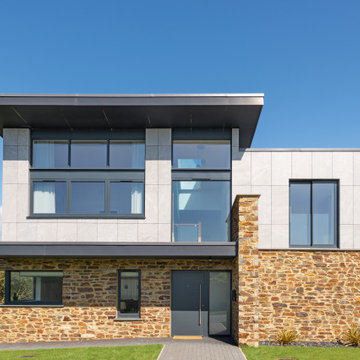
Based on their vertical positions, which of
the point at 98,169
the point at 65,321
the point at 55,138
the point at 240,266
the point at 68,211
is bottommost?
the point at 65,321

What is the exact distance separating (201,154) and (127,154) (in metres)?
2.67

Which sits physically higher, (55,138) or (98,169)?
(55,138)

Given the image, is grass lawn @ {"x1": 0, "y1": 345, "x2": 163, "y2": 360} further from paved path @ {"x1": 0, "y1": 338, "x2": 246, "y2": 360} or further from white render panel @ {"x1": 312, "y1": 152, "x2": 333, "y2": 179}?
white render panel @ {"x1": 312, "y1": 152, "x2": 333, "y2": 179}

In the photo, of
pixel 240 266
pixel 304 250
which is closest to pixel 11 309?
pixel 240 266

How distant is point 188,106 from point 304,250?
616 centimetres

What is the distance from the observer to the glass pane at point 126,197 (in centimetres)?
1530

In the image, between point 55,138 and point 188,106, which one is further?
point 55,138

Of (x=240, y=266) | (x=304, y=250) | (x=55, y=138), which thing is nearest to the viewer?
(x=240, y=266)

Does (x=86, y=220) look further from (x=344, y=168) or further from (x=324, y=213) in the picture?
(x=344, y=168)

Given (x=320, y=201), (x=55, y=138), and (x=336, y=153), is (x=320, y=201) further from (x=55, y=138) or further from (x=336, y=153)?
(x=55, y=138)

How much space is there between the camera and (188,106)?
46.4 ft

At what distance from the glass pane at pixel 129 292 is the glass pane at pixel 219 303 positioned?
263 centimetres

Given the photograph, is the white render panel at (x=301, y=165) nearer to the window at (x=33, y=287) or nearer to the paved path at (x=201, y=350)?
the paved path at (x=201, y=350)

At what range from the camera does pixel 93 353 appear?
12.7 meters
